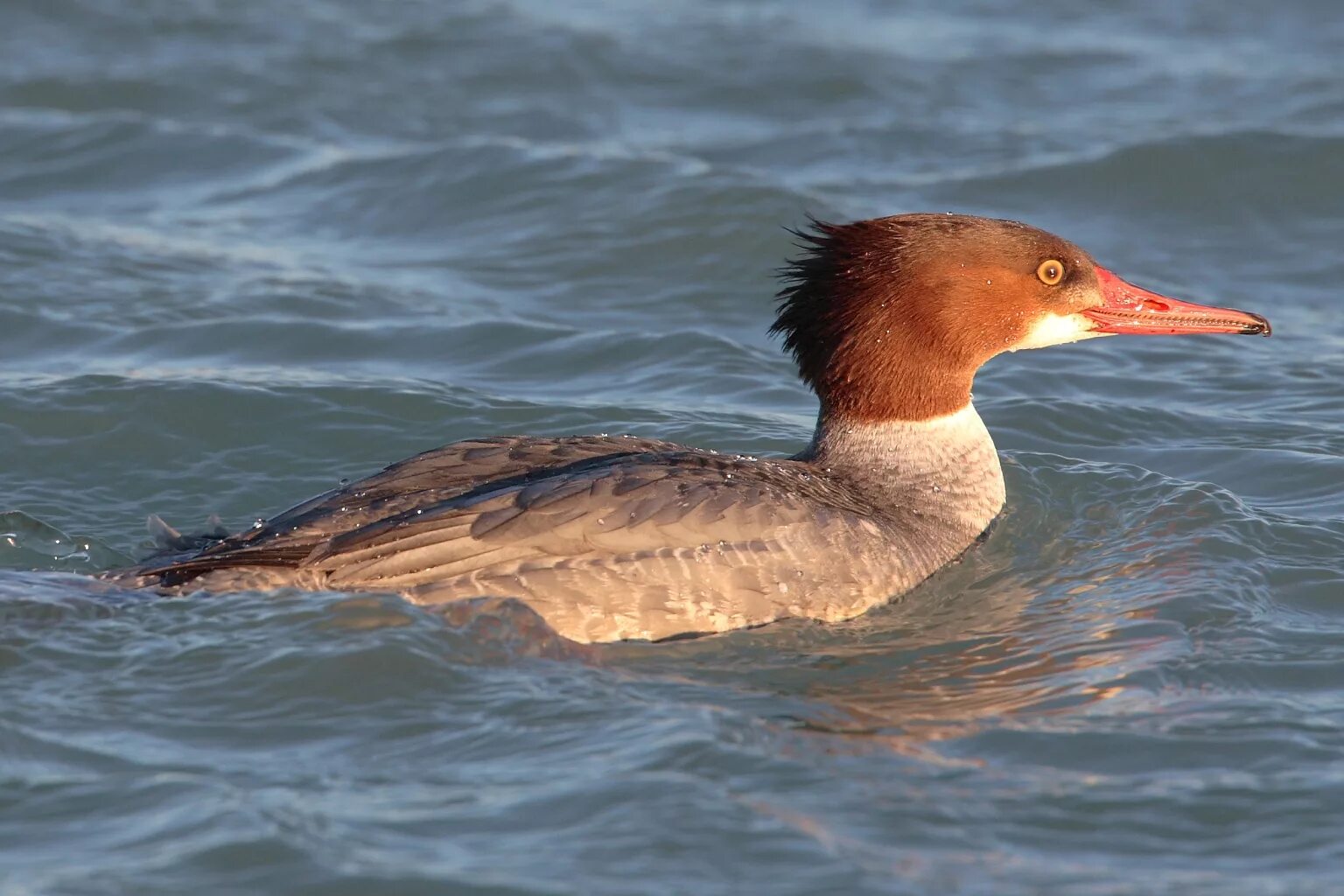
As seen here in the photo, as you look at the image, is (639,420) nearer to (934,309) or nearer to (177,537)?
(934,309)

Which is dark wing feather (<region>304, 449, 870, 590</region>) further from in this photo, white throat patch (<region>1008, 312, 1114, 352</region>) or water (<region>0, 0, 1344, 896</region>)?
white throat patch (<region>1008, 312, 1114, 352</region>)

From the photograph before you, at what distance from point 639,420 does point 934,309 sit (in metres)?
2.21

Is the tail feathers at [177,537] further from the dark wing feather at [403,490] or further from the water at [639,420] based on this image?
the water at [639,420]

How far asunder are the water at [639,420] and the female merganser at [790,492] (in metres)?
0.19

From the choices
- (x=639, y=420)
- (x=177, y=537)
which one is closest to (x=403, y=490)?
(x=177, y=537)

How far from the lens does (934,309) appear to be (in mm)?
7582

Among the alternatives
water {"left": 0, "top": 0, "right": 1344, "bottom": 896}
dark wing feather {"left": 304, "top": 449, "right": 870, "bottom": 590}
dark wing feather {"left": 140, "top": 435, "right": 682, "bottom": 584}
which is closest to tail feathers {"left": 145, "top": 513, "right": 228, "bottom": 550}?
dark wing feather {"left": 140, "top": 435, "right": 682, "bottom": 584}

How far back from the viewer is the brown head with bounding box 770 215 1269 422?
7520mm

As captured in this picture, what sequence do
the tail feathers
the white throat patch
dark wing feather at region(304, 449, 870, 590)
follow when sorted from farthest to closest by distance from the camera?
1. the white throat patch
2. the tail feathers
3. dark wing feather at region(304, 449, 870, 590)

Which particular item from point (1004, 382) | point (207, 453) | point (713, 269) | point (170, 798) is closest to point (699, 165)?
point (713, 269)

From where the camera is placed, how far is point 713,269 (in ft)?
38.4

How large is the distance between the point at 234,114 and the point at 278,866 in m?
9.88

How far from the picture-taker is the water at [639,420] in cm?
525

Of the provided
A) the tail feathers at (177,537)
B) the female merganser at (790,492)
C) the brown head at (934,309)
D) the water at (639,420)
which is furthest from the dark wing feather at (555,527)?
the brown head at (934,309)
